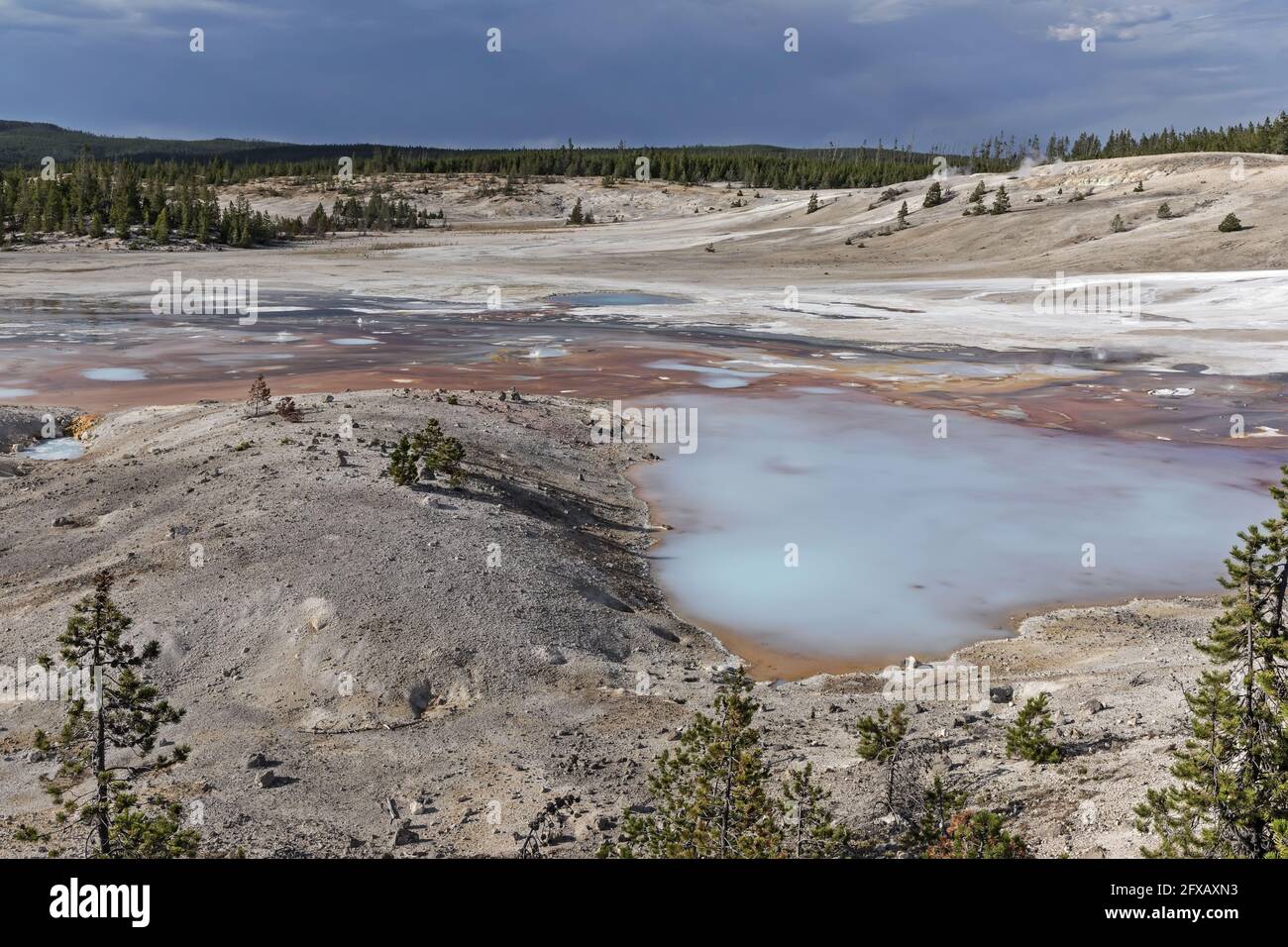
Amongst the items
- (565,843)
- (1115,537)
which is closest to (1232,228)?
(1115,537)

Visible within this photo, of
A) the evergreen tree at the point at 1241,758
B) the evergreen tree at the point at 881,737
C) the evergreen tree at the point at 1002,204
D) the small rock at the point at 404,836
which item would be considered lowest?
the small rock at the point at 404,836

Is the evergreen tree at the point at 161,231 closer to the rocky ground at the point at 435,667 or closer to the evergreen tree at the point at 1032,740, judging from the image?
the rocky ground at the point at 435,667

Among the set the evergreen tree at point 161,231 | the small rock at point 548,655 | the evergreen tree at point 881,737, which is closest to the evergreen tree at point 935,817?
the evergreen tree at point 881,737

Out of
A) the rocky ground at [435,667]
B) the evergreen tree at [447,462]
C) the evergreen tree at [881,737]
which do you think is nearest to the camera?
the rocky ground at [435,667]

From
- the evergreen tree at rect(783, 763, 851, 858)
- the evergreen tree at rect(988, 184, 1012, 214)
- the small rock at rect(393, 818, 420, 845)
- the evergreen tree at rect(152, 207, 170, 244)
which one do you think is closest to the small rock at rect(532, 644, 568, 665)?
the small rock at rect(393, 818, 420, 845)

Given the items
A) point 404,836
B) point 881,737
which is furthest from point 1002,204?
point 404,836
